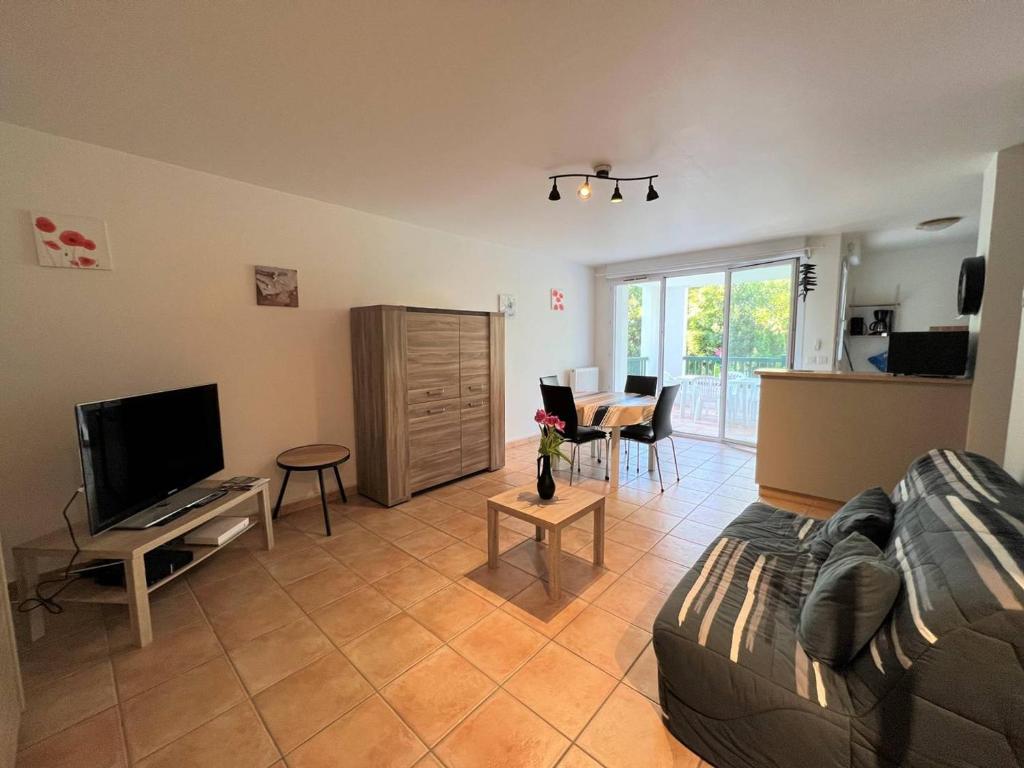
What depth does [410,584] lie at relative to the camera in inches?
88.7

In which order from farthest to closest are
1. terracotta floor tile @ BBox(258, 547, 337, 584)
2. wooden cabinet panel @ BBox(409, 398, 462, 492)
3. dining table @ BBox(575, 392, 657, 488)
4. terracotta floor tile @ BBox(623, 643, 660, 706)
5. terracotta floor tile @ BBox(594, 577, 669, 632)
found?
1. dining table @ BBox(575, 392, 657, 488)
2. wooden cabinet panel @ BBox(409, 398, 462, 492)
3. terracotta floor tile @ BBox(258, 547, 337, 584)
4. terracotta floor tile @ BBox(594, 577, 669, 632)
5. terracotta floor tile @ BBox(623, 643, 660, 706)

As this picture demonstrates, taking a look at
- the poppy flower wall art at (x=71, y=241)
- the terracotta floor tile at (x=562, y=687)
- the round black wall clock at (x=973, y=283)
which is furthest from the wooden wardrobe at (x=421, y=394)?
the round black wall clock at (x=973, y=283)

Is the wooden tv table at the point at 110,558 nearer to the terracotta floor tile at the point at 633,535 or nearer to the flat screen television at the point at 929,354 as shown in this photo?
the terracotta floor tile at the point at 633,535

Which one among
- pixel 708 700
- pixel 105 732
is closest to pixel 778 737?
pixel 708 700

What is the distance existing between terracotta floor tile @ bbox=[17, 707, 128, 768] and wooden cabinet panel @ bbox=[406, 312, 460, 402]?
7.53 ft

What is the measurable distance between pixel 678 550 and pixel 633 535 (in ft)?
1.02

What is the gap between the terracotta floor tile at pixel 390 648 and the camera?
1668 millimetres

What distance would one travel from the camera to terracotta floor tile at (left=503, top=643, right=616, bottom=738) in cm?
145

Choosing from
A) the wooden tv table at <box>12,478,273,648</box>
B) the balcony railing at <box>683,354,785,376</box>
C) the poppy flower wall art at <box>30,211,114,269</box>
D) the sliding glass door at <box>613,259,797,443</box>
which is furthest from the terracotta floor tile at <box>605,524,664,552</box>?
the poppy flower wall art at <box>30,211,114,269</box>

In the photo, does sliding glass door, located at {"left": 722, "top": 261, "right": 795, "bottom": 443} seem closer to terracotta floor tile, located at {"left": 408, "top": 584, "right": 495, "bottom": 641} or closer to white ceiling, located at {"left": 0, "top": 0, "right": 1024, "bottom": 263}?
white ceiling, located at {"left": 0, "top": 0, "right": 1024, "bottom": 263}

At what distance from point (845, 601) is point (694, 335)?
16.0 ft

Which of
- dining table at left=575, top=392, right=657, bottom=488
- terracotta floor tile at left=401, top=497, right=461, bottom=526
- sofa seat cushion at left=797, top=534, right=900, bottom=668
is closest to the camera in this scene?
sofa seat cushion at left=797, top=534, right=900, bottom=668

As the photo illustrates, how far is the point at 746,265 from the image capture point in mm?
4875

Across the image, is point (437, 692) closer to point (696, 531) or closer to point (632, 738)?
point (632, 738)
